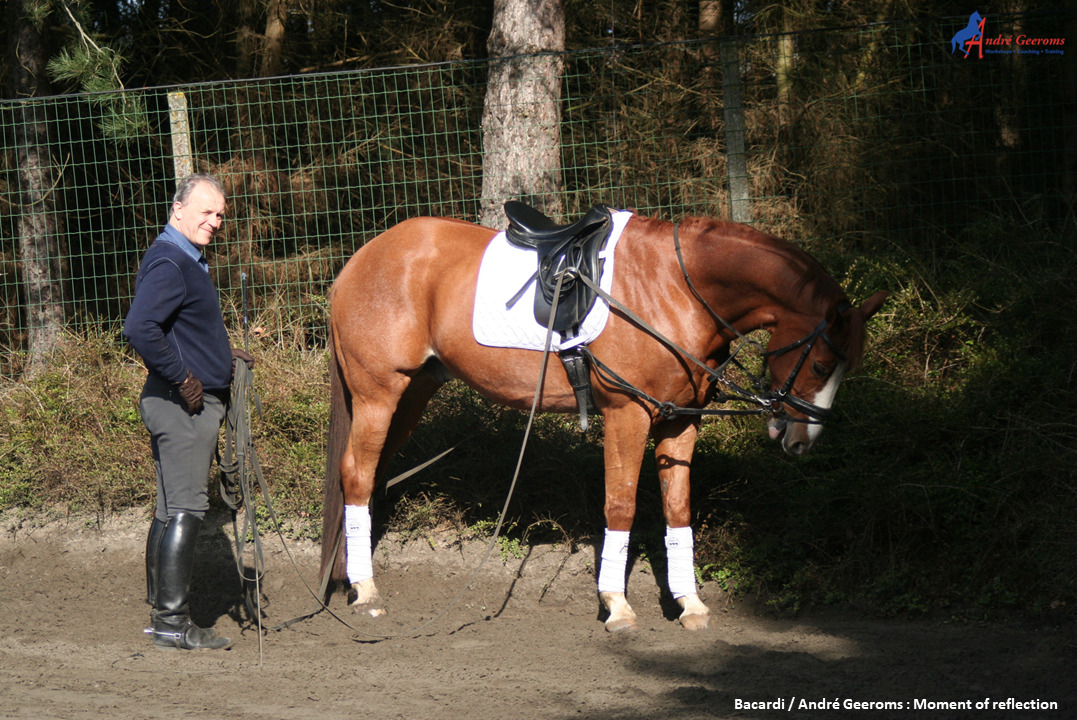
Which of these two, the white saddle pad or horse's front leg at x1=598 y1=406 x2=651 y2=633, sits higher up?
the white saddle pad

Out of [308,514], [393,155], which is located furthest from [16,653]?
[393,155]

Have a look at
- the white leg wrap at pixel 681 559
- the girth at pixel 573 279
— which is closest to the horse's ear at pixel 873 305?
the girth at pixel 573 279

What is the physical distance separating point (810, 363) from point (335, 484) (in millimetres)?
2549

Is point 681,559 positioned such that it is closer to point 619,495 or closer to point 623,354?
point 619,495

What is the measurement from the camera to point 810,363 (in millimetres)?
3793

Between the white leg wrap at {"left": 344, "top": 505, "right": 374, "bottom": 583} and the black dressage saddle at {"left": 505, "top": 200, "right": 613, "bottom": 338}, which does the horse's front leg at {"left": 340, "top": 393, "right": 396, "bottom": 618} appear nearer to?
the white leg wrap at {"left": 344, "top": 505, "right": 374, "bottom": 583}

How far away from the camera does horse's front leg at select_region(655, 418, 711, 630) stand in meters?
4.22

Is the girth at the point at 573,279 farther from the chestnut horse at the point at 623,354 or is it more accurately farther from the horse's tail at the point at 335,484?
the horse's tail at the point at 335,484

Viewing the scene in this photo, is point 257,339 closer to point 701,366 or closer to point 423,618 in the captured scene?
point 423,618

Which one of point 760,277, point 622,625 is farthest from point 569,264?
point 622,625

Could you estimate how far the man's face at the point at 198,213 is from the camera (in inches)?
154

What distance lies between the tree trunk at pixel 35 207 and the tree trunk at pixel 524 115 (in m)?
3.51

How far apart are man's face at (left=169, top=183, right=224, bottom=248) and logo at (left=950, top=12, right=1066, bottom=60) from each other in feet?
18.0

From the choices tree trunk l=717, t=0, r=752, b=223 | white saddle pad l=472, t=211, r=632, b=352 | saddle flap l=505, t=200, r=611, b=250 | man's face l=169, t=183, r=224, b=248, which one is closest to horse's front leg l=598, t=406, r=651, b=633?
white saddle pad l=472, t=211, r=632, b=352
